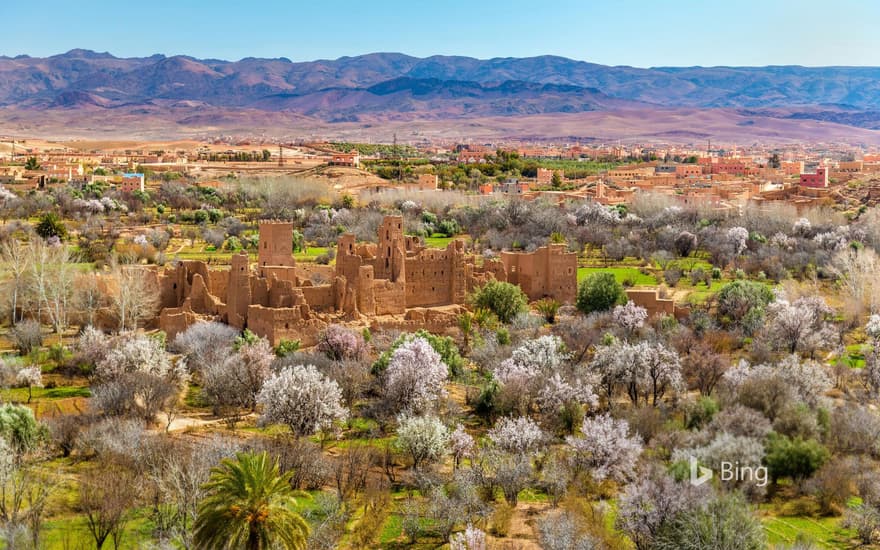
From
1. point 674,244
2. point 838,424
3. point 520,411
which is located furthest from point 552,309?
point 674,244

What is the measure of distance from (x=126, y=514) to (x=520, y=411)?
10027 millimetres

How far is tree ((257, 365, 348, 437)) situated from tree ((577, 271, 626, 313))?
1350 centimetres

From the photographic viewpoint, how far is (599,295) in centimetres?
3494

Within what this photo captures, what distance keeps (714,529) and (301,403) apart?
10.4 metres

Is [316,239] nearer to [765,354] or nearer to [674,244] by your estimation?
[674,244]

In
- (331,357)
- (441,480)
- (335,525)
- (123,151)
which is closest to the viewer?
(335,525)

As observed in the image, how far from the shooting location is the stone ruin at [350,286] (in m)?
30.6

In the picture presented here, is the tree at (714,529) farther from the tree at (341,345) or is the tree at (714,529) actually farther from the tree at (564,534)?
the tree at (341,345)

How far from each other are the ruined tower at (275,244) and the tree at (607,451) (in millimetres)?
16840

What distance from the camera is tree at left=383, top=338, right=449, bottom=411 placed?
25141 mm

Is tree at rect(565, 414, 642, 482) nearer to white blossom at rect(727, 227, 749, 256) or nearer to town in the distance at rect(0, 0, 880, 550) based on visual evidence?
town in the distance at rect(0, 0, 880, 550)

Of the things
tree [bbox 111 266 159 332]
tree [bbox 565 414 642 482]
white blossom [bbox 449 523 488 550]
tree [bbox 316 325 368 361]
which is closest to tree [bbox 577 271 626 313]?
tree [bbox 316 325 368 361]

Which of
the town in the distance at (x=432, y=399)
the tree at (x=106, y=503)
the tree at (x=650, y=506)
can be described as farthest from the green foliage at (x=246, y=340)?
the tree at (x=650, y=506)

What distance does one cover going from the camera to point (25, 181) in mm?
81812
